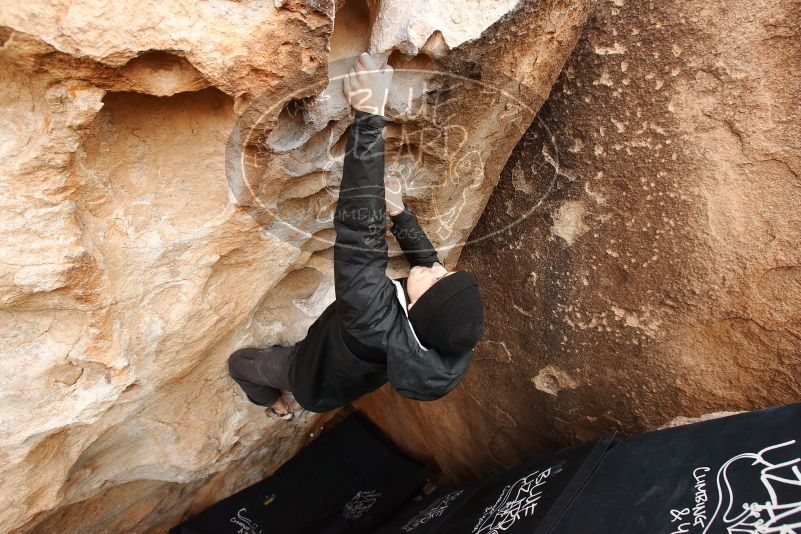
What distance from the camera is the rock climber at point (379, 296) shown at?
93 centimetres


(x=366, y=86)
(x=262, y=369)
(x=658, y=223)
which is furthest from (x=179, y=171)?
(x=658, y=223)

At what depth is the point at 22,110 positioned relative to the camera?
772 mm

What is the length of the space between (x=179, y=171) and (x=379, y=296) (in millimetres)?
451

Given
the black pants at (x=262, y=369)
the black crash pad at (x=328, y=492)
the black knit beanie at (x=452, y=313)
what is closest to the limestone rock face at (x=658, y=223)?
the black knit beanie at (x=452, y=313)

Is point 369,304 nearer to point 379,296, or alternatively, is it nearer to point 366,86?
point 379,296

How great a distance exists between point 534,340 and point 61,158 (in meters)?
1.21

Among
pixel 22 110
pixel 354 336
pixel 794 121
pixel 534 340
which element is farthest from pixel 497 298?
pixel 22 110

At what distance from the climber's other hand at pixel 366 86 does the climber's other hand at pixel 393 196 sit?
0.23 meters

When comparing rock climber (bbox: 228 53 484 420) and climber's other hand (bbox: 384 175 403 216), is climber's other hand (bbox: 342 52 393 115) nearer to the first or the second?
rock climber (bbox: 228 53 484 420)

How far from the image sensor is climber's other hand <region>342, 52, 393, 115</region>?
3.06ft

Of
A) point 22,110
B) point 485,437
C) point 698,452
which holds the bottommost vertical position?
point 485,437

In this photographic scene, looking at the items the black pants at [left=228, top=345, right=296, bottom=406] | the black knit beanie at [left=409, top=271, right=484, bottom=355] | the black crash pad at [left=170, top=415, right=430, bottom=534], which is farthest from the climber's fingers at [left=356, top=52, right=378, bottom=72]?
the black crash pad at [left=170, top=415, right=430, bottom=534]

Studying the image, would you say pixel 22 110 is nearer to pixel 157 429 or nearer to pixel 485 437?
pixel 157 429

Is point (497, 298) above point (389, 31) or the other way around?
the other way around
